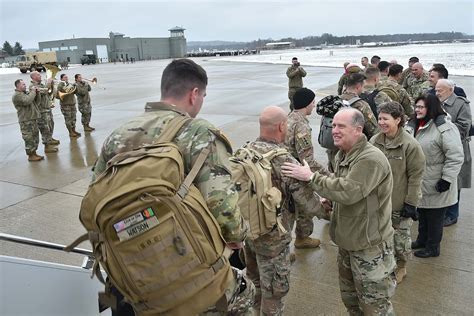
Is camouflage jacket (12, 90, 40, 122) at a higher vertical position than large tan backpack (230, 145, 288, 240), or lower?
higher

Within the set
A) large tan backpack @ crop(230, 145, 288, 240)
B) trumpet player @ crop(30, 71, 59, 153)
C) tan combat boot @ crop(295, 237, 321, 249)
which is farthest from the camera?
trumpet player @ crop(30, 71, 59, 153)

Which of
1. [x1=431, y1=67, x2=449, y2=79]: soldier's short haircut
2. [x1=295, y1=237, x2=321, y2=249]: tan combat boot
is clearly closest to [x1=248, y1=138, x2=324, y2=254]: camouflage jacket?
[x1=295, y1=237, x2=321, y2=249]: tan combat boot

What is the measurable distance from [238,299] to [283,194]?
98 centimetres

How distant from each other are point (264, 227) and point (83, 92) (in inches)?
412

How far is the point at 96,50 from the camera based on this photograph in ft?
277

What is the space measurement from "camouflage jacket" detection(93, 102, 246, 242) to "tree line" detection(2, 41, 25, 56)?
4222 inches

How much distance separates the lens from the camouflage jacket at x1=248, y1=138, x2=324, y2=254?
278 cm

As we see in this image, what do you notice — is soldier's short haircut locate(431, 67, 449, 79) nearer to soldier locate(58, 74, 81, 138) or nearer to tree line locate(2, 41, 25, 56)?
soldier locate(58, 74, 81, 138)

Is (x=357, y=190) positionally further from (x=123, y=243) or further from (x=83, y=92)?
(x=83, y=92)

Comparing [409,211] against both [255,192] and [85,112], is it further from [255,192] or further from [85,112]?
[85,112]

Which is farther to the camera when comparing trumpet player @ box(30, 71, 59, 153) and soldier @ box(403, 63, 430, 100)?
trumpet player @ box(30, 71, 59, 153)

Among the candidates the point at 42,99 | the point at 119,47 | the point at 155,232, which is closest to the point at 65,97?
the point at 42,99

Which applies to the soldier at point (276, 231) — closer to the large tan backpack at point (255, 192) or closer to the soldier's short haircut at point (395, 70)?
the large tan backpack at point (255, 192)

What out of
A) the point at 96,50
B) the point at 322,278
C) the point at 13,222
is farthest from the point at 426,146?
the point at 96,50
